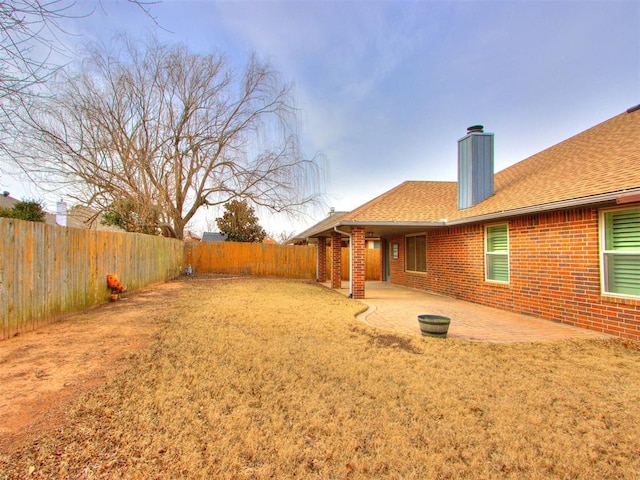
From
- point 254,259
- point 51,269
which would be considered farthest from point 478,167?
point 254,259

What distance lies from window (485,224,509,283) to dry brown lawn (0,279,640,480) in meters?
3.39

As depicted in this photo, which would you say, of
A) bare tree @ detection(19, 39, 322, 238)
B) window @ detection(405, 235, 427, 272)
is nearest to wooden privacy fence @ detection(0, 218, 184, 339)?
bare tree @ detection(19, 39, 322, 238)

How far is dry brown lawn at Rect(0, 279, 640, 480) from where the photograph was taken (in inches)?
87.8

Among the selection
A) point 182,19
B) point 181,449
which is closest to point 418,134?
point 182,19

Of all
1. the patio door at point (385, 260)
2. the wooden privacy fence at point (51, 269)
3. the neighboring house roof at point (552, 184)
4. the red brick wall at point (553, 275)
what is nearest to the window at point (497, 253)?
the red brick wall at point (553, 275)

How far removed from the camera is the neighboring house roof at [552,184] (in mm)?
6078

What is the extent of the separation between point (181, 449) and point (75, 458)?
0.65 m

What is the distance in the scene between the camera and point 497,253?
857 cm

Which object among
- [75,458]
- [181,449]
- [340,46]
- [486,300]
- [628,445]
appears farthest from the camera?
[340,46]

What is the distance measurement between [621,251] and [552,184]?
96.6 inches

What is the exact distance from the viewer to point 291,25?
8.96m

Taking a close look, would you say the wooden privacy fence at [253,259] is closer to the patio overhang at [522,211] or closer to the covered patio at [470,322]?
the patio overhang at [522,211]

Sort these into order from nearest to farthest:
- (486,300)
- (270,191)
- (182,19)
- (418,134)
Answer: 1. (182,19)
2. (486,300)
3. (418,134)
4. (270,191)

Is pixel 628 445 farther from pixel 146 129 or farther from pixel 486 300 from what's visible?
pixel 146 129
